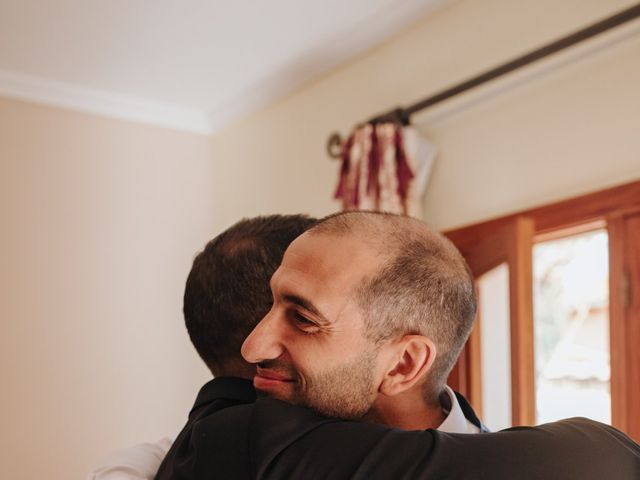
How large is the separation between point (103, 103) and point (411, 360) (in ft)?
9.62

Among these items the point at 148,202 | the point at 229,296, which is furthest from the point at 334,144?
the point at 229,296

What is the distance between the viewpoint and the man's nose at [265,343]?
1.04 metres

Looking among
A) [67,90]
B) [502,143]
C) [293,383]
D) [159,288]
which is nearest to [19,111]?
[67,90]

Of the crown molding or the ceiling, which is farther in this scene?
the crown molding

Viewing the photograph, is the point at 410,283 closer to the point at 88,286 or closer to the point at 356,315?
the point at 356,315

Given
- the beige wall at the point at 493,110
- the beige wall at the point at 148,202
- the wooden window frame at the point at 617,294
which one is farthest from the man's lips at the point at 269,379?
the beige wall at the point at 148,202

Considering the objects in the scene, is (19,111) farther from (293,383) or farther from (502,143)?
(293,383)

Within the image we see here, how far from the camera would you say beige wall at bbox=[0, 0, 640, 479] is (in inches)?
106

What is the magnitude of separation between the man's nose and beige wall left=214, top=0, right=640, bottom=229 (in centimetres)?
145

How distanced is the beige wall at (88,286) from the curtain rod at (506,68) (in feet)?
3.43

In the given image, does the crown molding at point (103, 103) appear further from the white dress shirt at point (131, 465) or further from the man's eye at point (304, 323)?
the man's eye at point (304, 323)

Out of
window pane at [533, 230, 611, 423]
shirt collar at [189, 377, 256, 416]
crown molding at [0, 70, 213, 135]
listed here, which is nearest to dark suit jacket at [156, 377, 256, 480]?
shirt collar at [189, 377, 256, 416]

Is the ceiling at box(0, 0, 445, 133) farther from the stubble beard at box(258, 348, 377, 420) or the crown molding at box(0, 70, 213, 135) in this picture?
the stubble beard at box(258, 348, 377, 420)

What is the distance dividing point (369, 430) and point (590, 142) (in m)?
1.59
